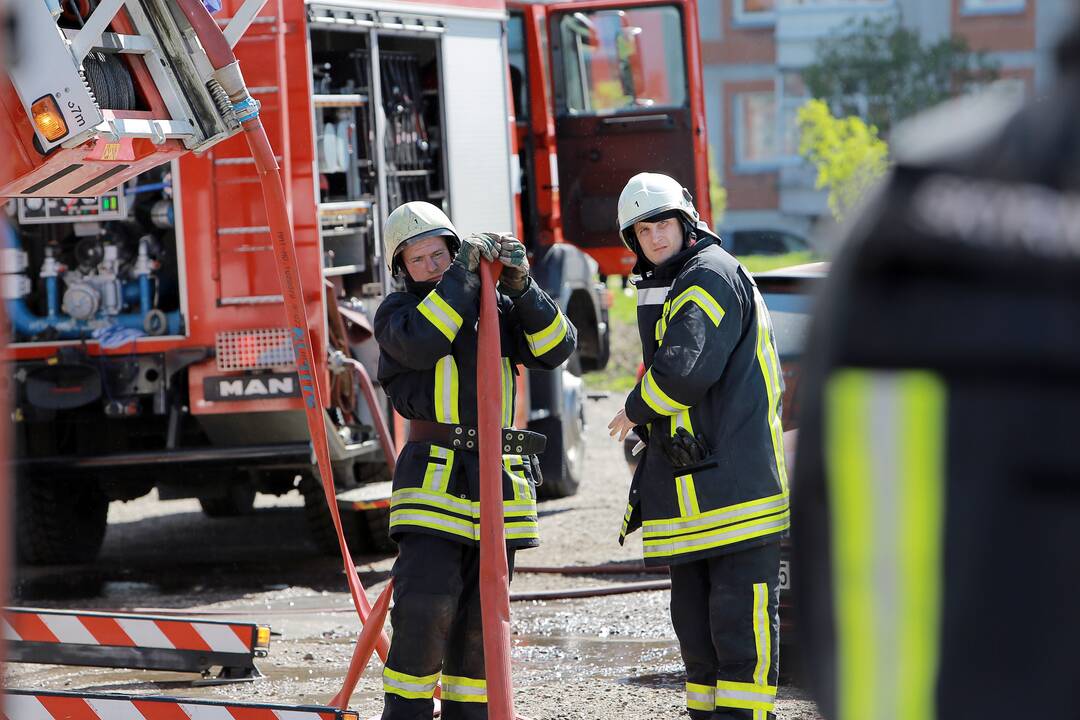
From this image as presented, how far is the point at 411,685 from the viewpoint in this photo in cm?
427

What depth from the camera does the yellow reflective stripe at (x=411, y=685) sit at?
4.27 metres

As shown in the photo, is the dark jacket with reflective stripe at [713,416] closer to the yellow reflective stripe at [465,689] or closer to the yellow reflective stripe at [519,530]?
the yellow reflective stripe at [519,530]

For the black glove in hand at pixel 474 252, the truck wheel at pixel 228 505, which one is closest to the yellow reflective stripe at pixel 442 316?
the black glove in hand at pixel 474 252

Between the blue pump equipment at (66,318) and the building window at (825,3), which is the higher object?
the building window at (825,3)

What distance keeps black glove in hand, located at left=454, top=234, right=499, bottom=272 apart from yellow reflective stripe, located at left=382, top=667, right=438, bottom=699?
1152 millimetres

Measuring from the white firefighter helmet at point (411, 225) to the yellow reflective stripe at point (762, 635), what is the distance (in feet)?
4.59

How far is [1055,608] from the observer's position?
109 centimetres

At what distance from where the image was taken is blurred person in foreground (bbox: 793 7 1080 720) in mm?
1085

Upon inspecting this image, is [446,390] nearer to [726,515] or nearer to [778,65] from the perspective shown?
[726,515]

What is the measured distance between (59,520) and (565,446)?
313cm

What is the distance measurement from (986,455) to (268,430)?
6.79 meters

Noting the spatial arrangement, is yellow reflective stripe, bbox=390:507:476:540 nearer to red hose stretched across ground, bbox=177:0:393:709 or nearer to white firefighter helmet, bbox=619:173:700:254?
red hose stretched across ground, bbox=177:0:393:709

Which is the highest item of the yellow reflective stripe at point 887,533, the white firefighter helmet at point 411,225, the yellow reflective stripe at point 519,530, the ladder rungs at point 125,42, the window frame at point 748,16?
the window frame at point 748,16

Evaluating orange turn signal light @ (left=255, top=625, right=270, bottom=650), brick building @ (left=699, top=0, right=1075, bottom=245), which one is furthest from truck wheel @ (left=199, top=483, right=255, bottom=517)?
brick building @ (left=699, top=0, right=1075, bottom=245)
